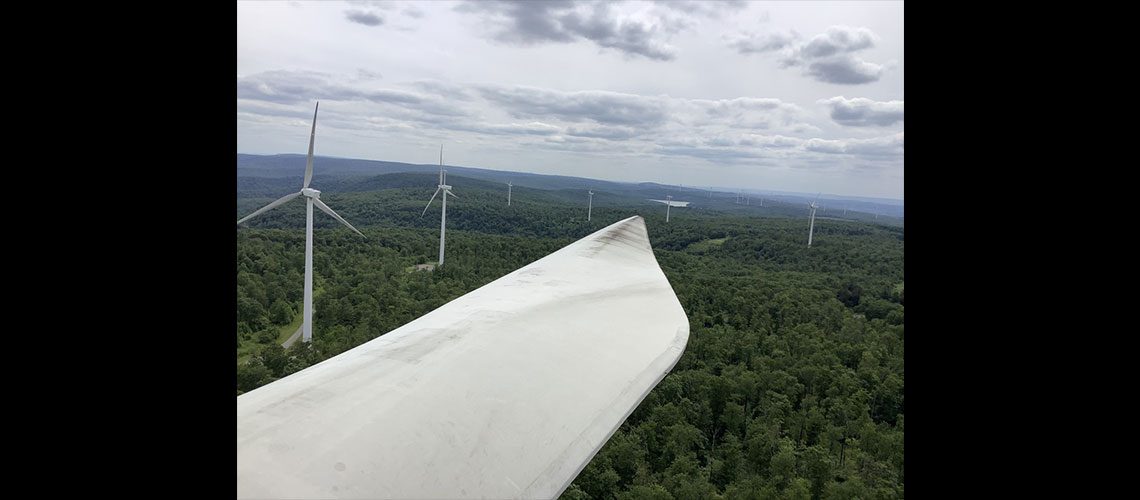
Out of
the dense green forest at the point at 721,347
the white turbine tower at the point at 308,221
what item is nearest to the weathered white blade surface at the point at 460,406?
the dense green forest at the point at 721,347

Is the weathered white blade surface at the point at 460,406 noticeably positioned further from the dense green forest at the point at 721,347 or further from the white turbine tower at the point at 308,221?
the white turbine tower at the point at 308,221

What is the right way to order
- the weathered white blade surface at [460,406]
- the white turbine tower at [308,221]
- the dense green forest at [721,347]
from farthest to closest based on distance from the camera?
the white turbine tower at [308,221], the dense green forest at [721,347], the weathered white blade surface at [460,406]

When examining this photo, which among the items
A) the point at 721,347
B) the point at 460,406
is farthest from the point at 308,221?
the point at 460,406

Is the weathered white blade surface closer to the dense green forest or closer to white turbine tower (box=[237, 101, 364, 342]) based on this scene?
the dense green forest

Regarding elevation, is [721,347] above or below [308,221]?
below

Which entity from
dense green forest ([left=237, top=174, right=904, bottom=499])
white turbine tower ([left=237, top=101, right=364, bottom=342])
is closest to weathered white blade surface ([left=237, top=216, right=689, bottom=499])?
Result: dense green forest ([left=237, top=174, right=904, bottom=499])

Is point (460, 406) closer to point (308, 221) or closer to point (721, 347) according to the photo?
point (308, 221)
